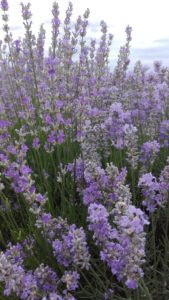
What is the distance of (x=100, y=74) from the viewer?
381 centimetres

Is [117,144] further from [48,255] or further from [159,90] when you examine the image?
[159,90]

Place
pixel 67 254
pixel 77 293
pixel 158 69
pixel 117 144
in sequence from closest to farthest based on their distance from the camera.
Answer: pixel 67 254, pixel 77 293, pixel 117 144, pixel 158 69

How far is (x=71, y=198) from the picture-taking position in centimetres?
241

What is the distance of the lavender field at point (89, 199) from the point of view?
1457mm

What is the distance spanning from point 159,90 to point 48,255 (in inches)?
71.6

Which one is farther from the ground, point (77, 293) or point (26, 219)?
point (26, 219)

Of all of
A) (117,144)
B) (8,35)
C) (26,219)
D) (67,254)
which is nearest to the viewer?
(67,254)

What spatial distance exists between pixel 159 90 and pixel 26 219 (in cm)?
146

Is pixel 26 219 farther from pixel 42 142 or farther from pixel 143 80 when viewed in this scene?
pixel 143 80

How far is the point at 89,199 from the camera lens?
1779mm

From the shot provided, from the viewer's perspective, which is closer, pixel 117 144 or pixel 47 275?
pixel 47 275

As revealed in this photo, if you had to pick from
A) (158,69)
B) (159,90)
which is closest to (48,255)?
(159,90)

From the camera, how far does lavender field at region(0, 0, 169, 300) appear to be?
1.46 metres

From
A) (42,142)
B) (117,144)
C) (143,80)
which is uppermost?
(143,80)
